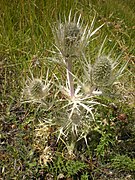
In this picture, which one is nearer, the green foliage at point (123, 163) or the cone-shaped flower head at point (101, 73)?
the cone-shaped flower head at point (101, 73)

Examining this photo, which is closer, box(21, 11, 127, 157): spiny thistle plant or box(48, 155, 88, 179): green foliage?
box(21, 11, 127, 157): spiny thistle plant

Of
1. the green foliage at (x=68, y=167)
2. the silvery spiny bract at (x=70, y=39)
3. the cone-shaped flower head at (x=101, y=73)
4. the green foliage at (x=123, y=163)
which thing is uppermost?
the silvery spiny bract at (x=70, y=39)

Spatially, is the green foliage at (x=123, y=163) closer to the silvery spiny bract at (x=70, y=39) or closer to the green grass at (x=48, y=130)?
the green grass at (x=48, y=130)

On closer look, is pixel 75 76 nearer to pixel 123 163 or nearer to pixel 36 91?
pixel 36 91

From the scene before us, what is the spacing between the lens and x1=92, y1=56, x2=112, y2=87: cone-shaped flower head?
1.99 m

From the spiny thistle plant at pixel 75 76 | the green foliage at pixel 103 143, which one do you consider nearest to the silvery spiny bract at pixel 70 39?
the spiny thistle plant at pixel 75 76

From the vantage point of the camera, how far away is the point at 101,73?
1.99 metres

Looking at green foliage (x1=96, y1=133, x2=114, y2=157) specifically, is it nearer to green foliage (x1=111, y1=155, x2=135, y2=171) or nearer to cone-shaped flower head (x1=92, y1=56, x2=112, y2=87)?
green foliage (x1=111, y1=155, x2=135, y2=171)

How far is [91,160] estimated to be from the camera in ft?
7.43

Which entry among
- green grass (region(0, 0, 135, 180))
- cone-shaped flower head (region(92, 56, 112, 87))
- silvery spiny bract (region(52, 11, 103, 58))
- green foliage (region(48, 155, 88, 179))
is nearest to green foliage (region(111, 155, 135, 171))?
green grass (region(0, 0, 135, 180))

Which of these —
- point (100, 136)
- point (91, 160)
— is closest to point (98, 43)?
point (100, 136)

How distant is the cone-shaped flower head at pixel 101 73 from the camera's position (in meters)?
1.99

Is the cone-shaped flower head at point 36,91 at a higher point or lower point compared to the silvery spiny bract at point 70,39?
lower

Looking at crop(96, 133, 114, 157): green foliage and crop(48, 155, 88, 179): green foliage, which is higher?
crop(96, 133, 114, 157): green foliage
